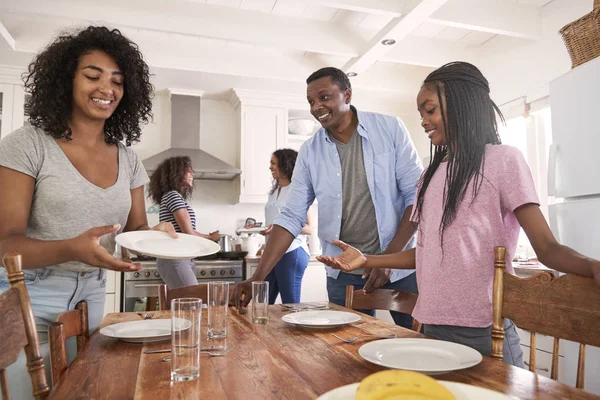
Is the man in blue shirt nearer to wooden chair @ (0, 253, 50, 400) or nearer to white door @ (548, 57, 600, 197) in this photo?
white door @ (548, 57, 600, 197)

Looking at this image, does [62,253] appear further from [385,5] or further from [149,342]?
[385,5]

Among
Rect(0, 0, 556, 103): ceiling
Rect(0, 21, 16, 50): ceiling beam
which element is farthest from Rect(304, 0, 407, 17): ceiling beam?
Rect(0, 21, 16, 50): ceiling beam

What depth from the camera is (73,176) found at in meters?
1.28

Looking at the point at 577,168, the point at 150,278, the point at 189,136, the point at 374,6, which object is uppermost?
the point at 374,6

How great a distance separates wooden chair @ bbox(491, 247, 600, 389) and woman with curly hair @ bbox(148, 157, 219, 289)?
2.04 m

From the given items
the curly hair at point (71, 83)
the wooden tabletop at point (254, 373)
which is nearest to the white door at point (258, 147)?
the curly hair at point (71, 83)

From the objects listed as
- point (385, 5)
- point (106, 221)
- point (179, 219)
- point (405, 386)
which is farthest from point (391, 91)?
point (405, 386)

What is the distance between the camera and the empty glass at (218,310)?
3.78ft

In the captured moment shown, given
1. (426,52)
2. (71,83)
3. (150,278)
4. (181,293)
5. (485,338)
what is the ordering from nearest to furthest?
(485,338)
(71,83)
(181,293)
(150,278)
(426,52)

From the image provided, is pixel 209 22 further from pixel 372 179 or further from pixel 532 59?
pixel 532 59

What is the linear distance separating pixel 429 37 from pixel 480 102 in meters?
3.03

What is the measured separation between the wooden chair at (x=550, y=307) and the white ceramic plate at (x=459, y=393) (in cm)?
38

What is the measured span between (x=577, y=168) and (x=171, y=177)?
2.40m

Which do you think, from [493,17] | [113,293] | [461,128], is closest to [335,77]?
[461,128]
